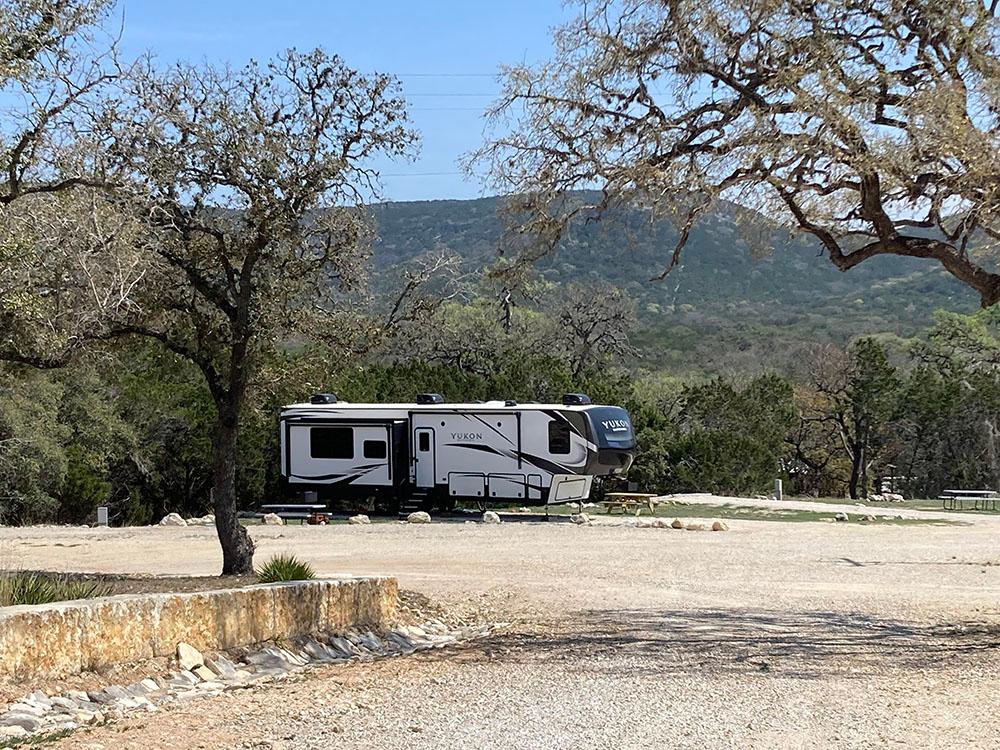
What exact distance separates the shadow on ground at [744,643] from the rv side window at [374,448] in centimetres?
1402

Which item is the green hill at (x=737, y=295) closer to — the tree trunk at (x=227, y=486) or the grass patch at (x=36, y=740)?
the tree trunk at (x=227, y=486)

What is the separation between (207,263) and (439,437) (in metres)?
13.9

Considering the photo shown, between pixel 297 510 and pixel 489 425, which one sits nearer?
pixel 489 425

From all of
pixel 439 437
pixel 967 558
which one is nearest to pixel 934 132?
pixel 967 558

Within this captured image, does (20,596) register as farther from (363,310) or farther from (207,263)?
(363,310)

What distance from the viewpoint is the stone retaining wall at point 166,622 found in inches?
251

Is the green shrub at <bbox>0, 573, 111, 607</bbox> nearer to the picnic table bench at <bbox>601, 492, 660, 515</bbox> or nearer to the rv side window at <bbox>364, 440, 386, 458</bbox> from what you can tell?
the rv side window at <bbox>364, 440, 386, 458</bbox>

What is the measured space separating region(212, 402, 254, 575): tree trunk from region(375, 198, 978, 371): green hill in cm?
5258

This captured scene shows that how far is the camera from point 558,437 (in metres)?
24.1

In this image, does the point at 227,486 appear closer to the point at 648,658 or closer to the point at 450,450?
the point at 648,658

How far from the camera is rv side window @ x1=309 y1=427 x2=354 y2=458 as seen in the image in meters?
25.0

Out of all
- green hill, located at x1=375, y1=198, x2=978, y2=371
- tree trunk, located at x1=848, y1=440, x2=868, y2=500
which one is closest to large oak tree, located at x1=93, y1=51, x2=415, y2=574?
tree trunk, located at x1=848, y1=440, x2=868, y2=500

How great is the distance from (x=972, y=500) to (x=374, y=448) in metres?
17.3

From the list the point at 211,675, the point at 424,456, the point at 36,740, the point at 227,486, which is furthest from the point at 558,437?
the point at 36,740
